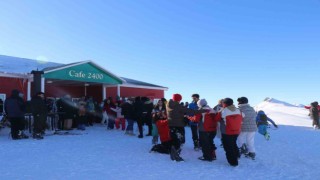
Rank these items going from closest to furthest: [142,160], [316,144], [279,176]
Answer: [279,176], [142,160], [316,144]

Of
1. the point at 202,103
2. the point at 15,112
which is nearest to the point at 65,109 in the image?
the point at 15,112

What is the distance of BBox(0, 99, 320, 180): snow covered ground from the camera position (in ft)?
19.9

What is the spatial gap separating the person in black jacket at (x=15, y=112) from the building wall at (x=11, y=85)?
18.5 feet

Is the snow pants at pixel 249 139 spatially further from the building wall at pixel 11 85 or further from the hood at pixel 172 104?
the building wall at pixel 11 85

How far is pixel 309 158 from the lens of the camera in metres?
8.38

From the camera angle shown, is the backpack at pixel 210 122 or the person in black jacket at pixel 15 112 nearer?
the backpack at pixel 210 122

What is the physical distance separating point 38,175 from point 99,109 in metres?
11.5

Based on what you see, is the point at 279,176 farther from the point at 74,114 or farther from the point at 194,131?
the point at 74,114

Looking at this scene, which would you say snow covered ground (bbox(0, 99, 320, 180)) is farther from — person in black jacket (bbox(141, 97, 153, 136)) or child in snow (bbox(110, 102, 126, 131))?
child in snow (bbox(110, 102, 126, 131))

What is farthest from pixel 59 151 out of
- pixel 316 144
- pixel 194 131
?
pixel 316 144

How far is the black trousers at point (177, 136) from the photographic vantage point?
7.66m

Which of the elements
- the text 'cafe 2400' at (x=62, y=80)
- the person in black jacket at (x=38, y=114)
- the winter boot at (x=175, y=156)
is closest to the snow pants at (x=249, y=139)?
the winter boot at (x=175, y=156)

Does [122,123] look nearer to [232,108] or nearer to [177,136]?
[177,136]

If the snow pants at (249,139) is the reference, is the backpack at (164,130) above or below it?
above
